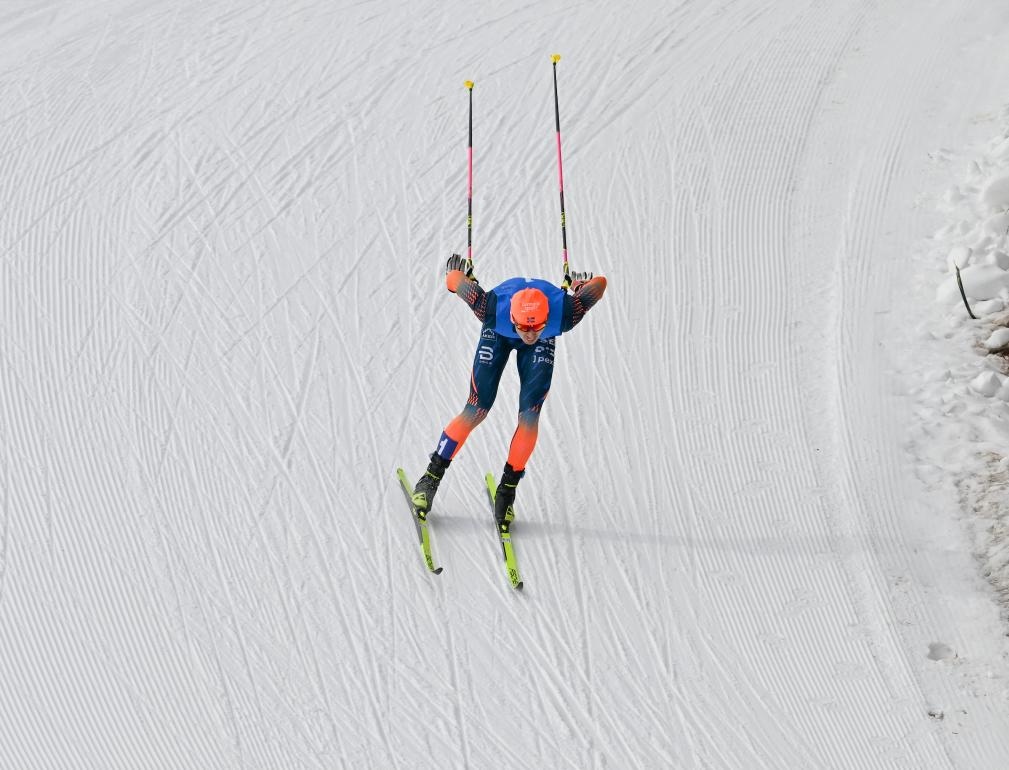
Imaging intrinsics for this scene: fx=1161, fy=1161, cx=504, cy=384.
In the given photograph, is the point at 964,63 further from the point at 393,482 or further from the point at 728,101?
the point at 393,482

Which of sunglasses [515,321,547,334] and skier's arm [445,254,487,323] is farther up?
skier's arm [445,254,487,323]

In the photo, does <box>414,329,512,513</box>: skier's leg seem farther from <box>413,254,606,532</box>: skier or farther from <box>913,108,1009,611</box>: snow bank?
<box>913,108,1009,611</box>: snow bank

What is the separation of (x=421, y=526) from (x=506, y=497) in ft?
1.79

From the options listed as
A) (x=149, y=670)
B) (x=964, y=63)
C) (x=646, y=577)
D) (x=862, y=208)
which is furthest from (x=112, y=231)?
(x=964, y=63)

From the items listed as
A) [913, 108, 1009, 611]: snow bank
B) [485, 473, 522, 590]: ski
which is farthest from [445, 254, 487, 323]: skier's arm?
[913, 108, 1009, 611]: snow bank

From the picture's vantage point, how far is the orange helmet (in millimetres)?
6461

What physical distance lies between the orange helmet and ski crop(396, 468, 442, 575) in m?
1.39

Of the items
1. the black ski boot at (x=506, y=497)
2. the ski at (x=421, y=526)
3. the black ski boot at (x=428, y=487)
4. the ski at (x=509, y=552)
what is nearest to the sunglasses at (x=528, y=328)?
the black ski boot at (x=506, y=497)

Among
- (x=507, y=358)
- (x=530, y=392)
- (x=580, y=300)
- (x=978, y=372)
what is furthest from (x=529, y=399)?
(x=978, y=372)

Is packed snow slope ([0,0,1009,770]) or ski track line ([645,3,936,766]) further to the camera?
ski track line ([645,3,936,766])

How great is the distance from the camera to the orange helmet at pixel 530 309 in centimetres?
646

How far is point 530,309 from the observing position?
6.45 meters

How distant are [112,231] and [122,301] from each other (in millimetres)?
1021

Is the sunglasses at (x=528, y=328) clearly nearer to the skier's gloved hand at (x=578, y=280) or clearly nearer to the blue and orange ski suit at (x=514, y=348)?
the blue and orange ski suit at (x=514, y=348)
